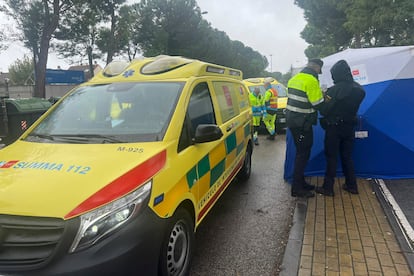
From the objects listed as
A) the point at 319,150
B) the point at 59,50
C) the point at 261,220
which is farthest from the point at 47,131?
the point at 59,50

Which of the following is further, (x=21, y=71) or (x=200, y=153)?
(x=21, y=71)

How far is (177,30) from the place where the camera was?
37.5 metres

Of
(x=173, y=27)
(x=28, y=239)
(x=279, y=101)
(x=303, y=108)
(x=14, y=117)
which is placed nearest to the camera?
(x=28, y=239)

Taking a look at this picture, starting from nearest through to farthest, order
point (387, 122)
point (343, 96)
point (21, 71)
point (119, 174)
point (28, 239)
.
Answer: point (28, 239), point (119, 174), point (343, 96), point (387, 122), point (21, 71)

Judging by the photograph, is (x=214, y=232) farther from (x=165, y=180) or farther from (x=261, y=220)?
(x=165, y=180)

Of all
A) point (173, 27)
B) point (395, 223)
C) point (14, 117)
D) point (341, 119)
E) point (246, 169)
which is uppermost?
point (173, 27)

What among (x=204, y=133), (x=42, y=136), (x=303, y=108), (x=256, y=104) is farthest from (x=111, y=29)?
(x=204, y=133)

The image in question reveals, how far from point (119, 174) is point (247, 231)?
2.18 meters

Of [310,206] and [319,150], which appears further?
[319,150]

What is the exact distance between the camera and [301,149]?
197 inches

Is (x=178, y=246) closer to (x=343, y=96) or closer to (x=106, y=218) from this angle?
(x=106, y=218)

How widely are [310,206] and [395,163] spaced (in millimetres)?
1861

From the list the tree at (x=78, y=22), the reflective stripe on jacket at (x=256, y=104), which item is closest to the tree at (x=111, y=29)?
the tree at (x=78, y=22)

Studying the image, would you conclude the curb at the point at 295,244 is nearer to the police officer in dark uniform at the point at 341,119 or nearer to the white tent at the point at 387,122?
the police officer in dark uniform at the point at 341,119
